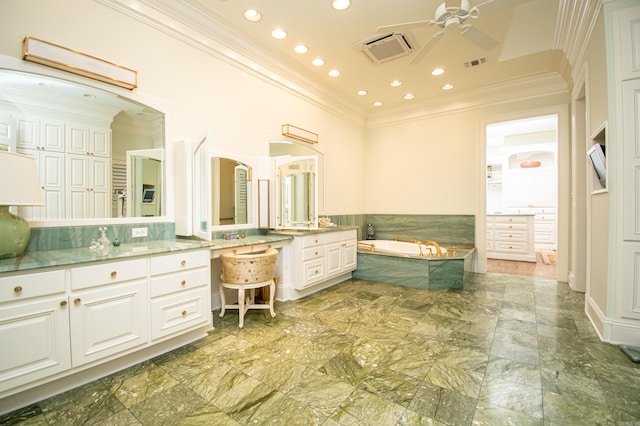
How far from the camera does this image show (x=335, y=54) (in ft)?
12.4

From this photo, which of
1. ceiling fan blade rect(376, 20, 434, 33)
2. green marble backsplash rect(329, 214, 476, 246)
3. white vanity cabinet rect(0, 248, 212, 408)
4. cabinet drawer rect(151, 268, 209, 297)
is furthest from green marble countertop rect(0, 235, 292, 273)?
green marble backsplash rect(329, 214, 476, 246)

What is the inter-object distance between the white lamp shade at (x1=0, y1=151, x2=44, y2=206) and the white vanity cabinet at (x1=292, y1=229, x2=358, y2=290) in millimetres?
2380

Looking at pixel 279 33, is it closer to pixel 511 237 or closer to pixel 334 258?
pixel 334 258

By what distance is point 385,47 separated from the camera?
11.5ft

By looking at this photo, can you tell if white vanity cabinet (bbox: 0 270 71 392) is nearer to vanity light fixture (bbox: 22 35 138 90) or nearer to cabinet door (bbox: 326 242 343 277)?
vanity light fixture (bbox: 22 35 138 90)

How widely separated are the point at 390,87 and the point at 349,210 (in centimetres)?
232

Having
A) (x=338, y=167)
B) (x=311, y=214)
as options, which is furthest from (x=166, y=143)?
(x=338, y=167)

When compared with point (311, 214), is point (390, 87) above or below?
above

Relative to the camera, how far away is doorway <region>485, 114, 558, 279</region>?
6246 mm

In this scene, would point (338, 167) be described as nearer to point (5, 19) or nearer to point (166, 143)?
point (166, 143)

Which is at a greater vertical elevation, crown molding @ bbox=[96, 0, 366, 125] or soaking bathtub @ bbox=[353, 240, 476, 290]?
crown molding @ bbox=[96, 0, 366, 125]

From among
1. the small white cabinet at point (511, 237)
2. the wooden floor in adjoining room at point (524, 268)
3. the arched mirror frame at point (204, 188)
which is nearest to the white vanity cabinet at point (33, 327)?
the arched mirror frame at point (204, 188)

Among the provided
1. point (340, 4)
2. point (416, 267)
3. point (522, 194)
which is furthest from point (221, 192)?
point (522, 194)

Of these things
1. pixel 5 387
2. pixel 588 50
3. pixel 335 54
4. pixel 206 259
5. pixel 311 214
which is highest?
pixel 335 54
